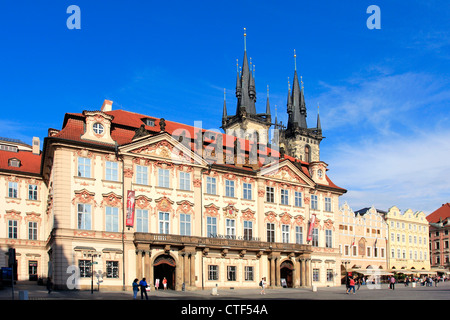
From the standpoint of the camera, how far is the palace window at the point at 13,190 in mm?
57688

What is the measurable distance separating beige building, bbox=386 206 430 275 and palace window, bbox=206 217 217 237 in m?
50.2

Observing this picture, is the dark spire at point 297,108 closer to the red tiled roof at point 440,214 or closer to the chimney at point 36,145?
the red tiled roof at point 440,214

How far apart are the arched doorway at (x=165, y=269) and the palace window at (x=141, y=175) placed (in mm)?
7143

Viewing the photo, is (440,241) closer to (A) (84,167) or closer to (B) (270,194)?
(B) (270,194)

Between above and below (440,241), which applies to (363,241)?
above

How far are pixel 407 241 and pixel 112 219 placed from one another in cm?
7257

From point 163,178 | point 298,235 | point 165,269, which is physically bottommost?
point 165,269

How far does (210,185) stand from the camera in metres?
55.9

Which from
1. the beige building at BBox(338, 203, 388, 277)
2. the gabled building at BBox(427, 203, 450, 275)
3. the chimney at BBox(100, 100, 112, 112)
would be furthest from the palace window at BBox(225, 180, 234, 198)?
the gabled building at BBox(427, 203, 450, 275)

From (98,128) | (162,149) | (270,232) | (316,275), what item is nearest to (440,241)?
(316,275)

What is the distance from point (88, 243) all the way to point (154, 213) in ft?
22.7

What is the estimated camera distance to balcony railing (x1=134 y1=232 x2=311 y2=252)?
49375mm
